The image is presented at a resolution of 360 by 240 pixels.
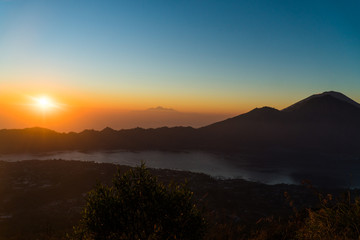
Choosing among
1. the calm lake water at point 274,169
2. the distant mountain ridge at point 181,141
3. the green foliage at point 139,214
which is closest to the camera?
the green foliage at point 139,214

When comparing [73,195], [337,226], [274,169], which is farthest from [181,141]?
[337,226]

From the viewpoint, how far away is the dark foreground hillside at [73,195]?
2877 cm

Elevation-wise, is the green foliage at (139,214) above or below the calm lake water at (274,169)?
above

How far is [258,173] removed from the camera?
95062 millimetres

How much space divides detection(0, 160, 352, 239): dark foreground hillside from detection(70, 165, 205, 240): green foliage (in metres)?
18.1

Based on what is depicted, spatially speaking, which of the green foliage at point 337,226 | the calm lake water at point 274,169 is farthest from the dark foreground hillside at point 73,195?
the calm lake water at point 274,169

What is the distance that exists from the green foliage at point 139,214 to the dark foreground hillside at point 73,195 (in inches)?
712

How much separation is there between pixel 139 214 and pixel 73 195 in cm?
4014

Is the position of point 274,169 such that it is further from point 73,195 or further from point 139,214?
point 139,214

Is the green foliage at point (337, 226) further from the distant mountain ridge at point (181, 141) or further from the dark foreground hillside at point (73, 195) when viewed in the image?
the distant mountain ridge at point (181, 141)

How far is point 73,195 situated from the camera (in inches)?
1607

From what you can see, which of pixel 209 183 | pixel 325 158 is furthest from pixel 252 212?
pixel 325 158

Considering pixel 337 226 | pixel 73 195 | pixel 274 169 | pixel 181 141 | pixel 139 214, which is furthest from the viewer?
pixel 181 141

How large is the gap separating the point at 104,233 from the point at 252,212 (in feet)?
109
